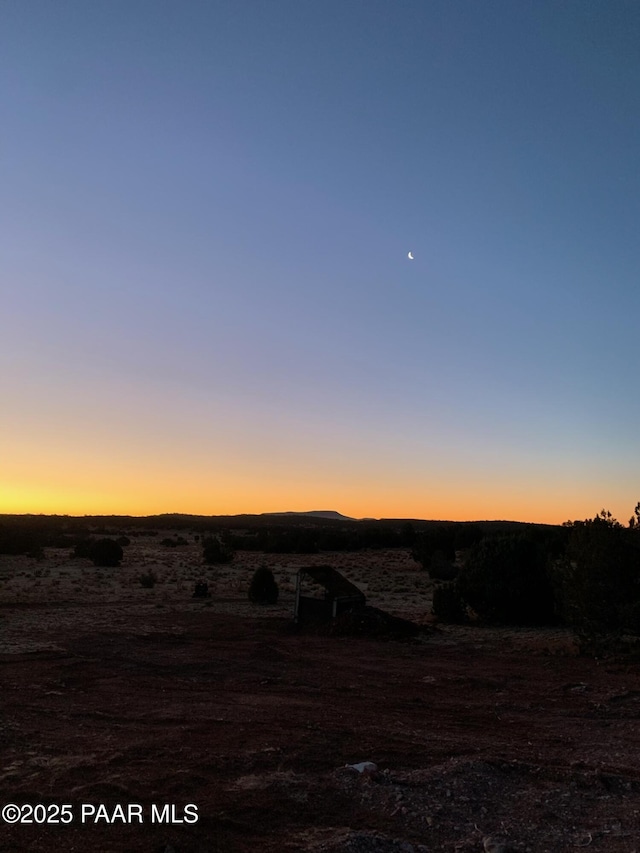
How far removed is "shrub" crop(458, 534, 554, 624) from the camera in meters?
23.1

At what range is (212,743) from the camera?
30.6 feet

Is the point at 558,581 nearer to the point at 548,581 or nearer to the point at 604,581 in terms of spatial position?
the point at 604,581

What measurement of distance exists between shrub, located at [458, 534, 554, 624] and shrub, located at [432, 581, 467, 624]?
0.25m

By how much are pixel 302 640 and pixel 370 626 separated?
2212mm

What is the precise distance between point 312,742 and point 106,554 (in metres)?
39.0

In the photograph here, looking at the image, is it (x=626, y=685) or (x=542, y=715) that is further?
(x=626, y=685)

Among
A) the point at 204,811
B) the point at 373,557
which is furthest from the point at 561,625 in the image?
the point at 373,557

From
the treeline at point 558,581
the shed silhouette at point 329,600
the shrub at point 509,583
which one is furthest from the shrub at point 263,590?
the shrub at point 509,583

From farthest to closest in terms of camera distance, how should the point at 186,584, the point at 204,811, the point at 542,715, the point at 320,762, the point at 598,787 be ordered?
1. the point at 186,584
2. the point at 542,715
3. the point at 320,762
4. the point at 598,787
5. the point at 204,811

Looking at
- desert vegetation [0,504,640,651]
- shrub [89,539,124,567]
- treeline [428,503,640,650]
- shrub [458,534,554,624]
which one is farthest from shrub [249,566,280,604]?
shrub [89,539,124,567]

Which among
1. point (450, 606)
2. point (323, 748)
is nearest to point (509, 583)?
point (450, 606)

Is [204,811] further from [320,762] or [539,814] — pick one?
[539,814]

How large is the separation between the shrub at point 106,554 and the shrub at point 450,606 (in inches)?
1066

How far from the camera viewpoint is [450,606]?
24094 millimetres
